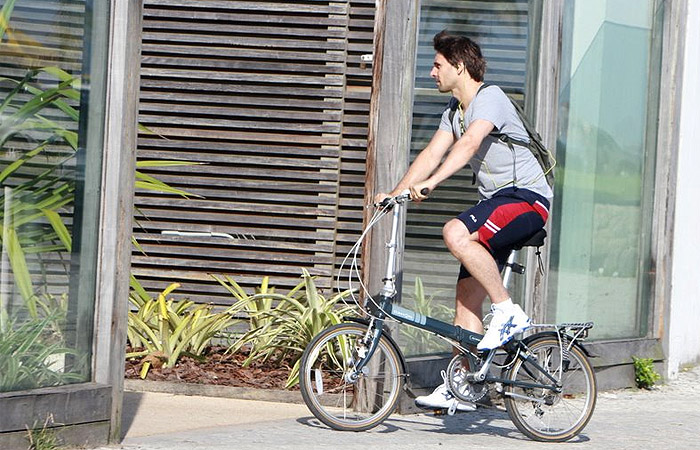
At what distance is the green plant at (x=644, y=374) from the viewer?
8547 millimetres

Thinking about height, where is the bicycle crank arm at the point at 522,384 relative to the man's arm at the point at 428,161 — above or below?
below

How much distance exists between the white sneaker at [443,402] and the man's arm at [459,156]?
2.97 ft

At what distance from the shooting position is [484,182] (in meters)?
6.26

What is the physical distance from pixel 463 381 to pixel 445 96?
5.70ft

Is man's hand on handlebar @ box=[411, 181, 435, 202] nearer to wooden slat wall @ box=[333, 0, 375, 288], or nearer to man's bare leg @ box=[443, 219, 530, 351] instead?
man's bare leg @ box=[443, 219, 530, 351]

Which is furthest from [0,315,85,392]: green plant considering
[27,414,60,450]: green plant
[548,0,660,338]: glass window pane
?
[548,0,660,338]: glass window pane

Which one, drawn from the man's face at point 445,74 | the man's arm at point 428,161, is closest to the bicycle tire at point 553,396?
the man's arm at point 428,161

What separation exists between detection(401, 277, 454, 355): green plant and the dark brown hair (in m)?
1.37

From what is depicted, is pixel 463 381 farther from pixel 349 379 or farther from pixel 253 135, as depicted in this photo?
pixel 253 135

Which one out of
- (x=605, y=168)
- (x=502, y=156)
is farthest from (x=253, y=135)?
(x=502, y=156)

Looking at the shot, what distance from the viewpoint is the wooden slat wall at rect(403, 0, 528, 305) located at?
697 cm

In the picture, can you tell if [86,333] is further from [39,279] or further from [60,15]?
[60,15]

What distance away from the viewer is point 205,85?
940 cm

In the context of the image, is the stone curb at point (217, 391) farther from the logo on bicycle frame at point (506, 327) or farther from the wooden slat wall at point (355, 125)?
the wooden slat wall at point (355, 125)
